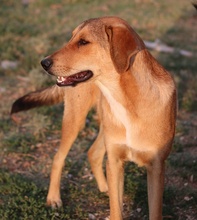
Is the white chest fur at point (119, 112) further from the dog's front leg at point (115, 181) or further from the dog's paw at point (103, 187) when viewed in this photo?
the dog's paw at point (103, 187)

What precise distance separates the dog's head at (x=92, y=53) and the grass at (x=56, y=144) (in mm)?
1436

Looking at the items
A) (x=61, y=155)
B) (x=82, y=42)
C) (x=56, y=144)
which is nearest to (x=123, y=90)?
(x=82, y=42)

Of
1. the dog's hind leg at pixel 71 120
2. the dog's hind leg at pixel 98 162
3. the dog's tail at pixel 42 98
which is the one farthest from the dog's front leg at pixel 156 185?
the dog's tail at pixel 42 98

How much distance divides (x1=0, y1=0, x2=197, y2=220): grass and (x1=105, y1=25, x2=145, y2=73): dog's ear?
65.0 inches

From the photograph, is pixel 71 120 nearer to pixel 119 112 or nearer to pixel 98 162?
pixel 98 162

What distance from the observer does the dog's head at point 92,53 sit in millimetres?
4086

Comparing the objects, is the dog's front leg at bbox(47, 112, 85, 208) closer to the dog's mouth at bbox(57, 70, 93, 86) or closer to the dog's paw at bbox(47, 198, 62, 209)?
the dog's paw at bbox(47, 198, 62, 209)

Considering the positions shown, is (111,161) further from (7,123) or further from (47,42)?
(47,42)

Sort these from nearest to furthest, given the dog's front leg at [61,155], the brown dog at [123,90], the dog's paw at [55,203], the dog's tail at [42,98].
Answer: the brown dog at [123,90] < the dog's paw at [55,203] < the dog's front leg at [61,155] < the dog's tail at [42,98]

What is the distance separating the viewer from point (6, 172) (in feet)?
18.9

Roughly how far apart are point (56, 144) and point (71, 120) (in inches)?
55.6

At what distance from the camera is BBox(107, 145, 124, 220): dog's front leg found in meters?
4.48

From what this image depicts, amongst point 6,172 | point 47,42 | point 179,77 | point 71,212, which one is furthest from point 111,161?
point 47,42

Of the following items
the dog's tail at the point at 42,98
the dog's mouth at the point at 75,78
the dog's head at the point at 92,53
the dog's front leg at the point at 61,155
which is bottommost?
the dog's front leg at the point at 61,155
